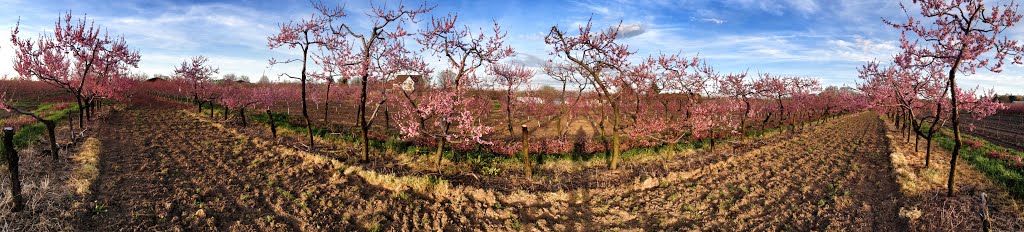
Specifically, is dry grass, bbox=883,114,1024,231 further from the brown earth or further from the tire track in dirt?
the tire track in dirt

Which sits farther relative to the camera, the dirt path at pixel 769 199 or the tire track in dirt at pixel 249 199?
the dirt path at pixel 769 199

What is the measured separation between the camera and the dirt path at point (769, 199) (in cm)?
763

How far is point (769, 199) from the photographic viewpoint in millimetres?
8969

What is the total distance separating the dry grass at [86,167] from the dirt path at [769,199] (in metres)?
9.60

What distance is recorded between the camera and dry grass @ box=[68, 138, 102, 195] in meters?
8.02

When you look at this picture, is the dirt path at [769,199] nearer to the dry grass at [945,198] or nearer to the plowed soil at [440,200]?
the plowed soil at [440,200]

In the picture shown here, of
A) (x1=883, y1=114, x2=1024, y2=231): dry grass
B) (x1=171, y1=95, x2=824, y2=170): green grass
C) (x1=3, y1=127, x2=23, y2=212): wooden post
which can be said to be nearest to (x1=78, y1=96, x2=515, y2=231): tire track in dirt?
(x1=3, y1=127, x2=23, y2=212): wooden post

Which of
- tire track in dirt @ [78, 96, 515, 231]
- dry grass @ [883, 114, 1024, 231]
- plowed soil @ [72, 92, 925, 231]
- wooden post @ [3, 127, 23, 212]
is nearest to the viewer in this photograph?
wooden post @ [3, 127, 23, 212]

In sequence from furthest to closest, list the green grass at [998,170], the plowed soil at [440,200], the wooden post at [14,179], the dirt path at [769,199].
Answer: the green grass at [998,170]
the dirt path at [769,199]
the plowed soil at [440,200]
the wooden post at [14,179]

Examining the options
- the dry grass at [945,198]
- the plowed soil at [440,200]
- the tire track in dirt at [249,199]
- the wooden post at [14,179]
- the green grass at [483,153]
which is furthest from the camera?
the green grass at [483,153]

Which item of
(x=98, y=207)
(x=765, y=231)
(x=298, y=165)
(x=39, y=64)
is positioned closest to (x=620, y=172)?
(x=765, y=231)

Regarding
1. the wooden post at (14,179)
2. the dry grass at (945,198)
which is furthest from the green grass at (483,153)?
the wooden post at (14,179)

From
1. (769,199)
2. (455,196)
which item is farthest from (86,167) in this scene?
(769,199)

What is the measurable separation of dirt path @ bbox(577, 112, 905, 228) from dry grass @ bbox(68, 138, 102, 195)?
960 cm
